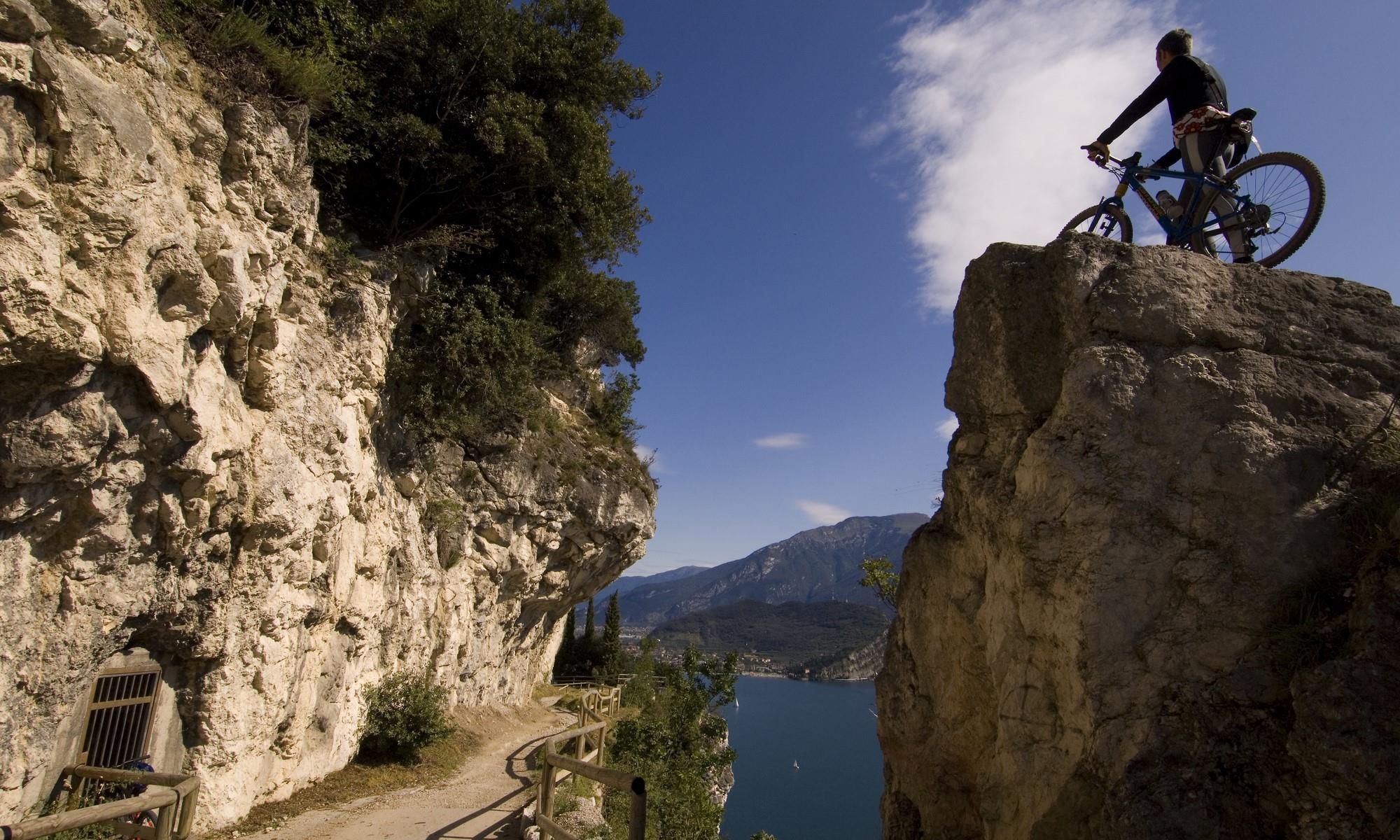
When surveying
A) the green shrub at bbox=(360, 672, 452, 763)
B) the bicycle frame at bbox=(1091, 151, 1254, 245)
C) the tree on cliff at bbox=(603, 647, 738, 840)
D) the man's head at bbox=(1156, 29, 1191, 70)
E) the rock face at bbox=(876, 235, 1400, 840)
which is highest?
the man's head at bbox=(1156, 29, 1191, 70)

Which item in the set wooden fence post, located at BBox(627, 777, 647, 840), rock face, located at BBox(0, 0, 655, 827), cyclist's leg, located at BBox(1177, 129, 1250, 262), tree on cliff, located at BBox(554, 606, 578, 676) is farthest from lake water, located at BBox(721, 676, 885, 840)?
cyclist's leg, located at BBox(1177, 129, 1250, 262)

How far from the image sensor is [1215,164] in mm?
5863

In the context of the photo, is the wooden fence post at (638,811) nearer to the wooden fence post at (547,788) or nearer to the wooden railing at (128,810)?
the wooden fence post at (547,788)

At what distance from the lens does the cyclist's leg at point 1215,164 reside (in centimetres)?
570

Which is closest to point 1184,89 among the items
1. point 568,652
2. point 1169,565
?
point 1169,565

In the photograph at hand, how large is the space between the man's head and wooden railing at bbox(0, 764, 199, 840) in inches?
421

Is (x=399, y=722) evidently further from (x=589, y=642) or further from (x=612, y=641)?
(x=589, y=642)

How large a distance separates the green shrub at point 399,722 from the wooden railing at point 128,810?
6.18m

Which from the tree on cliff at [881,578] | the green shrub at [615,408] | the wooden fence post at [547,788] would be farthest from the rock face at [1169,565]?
the green shrub at [615,408]

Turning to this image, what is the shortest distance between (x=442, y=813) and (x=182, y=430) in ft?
22.1

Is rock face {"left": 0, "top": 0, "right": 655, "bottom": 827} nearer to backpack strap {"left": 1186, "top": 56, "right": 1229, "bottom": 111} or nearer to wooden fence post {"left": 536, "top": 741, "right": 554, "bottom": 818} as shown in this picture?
wooden fence post {"left": 536, "top": 741, "right": 554, "bottom": 818}

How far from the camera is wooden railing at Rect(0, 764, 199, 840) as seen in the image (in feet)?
16.9

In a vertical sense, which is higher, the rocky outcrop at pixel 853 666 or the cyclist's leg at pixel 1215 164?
the cyclist's leg at pixel 1215 164

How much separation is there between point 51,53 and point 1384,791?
11.1 metres
